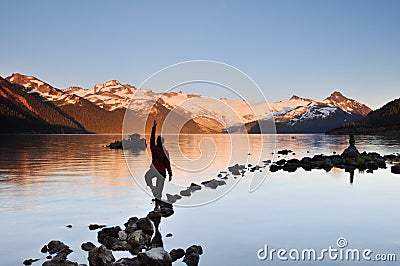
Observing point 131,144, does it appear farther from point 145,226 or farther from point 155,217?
point 145,226

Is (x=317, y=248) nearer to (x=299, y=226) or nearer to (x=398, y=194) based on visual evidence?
(x=299, y=226)

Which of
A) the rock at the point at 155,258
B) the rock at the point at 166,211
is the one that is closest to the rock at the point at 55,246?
the rock at the point at 155,258

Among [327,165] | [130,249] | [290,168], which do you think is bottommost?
[130,249]

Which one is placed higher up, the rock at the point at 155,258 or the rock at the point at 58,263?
the rock at the point at 155,258

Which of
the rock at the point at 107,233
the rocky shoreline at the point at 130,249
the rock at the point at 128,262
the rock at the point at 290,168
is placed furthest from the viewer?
the rock at the point at 290,168

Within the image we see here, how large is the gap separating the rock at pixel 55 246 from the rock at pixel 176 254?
480 cm

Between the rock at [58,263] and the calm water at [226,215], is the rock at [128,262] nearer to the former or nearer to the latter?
the rock at [58,263]

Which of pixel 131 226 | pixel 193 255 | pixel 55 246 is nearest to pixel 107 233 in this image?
pixel 131 226

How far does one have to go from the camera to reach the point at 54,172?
48406mm

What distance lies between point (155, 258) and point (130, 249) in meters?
3.08

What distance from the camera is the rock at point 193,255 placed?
16.2 meters

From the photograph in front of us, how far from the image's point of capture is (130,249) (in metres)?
17.8

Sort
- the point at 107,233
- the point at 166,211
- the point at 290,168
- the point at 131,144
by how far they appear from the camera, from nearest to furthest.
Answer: the point at 107,233 < the point at 166,211 < the point at 290,168 < the point at 131,144

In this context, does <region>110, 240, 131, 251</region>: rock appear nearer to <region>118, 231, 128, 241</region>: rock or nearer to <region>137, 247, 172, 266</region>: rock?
<region>118, 231, 128, 241</region>: rock
